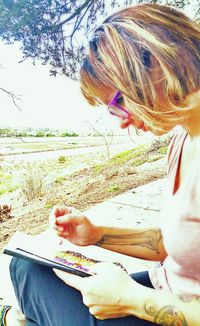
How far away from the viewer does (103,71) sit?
29.8 inches

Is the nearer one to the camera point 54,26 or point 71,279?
point 71,279

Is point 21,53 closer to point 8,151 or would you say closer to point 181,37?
point 8,151

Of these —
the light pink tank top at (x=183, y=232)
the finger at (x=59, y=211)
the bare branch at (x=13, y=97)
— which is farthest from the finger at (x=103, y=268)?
the bare branch at (x=13, y=97)

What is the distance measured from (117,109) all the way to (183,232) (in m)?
0.27

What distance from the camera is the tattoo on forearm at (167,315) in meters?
0.64

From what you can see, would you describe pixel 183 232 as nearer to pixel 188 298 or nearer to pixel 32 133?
pixel 188 298

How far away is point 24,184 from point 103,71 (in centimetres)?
165

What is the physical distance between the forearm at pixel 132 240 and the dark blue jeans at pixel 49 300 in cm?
8

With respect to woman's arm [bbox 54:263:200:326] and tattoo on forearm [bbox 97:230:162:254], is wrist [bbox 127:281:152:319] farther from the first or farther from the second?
tattoo on forearm [bbox 97:230:162:254]

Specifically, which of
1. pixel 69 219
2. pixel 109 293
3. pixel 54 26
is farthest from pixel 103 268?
pixel 54 26

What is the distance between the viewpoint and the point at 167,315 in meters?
0.65

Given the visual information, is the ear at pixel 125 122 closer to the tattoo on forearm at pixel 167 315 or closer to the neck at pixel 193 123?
the neck at pixel 193 123

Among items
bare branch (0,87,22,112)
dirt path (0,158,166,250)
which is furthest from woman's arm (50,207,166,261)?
dirt path (0,158,166,250)

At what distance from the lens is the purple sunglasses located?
0.78m
